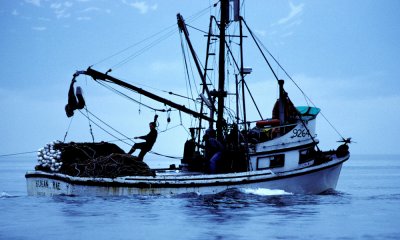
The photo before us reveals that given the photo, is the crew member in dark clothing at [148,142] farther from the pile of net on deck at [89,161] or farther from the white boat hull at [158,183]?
the white boat hull at [158,183]

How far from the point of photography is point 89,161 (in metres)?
22.6

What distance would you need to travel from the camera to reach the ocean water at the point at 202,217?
50.8 feet

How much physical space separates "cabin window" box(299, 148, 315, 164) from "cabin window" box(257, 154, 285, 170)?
3.10 feet

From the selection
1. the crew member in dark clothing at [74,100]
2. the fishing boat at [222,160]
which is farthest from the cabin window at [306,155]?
the crew member in dark clothing at [74,100]

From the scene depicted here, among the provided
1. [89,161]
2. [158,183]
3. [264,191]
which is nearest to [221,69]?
[264,191]

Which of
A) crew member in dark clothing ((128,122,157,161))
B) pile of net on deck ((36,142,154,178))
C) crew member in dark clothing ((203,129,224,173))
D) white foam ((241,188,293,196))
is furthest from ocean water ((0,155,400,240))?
crew member in dark clothing ((128,122,157,161))

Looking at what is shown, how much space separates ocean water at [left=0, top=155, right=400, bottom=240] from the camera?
50.8 ft

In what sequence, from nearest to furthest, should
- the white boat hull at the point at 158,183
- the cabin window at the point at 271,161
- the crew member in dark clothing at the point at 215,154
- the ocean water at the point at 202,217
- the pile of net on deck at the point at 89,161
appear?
the ocean water at the point at 202,217
the white boat hull at the point at 158,183
the pile of net on deck at the point at 89,161
the crew member in dark clothing at the point at 215,154
the cabin window at the point at 271,161

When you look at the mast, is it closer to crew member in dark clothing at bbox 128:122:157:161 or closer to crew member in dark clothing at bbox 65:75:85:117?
crew member in dark clothing at bbox 128:122:157:161

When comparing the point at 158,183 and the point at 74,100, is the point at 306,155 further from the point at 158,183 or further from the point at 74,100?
the point at 74,100

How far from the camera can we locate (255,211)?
19.7 metres

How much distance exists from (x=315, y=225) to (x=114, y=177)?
8.40 m

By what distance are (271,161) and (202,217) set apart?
21.6 ft

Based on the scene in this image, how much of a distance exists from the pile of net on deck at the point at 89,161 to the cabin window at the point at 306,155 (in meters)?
6.51
